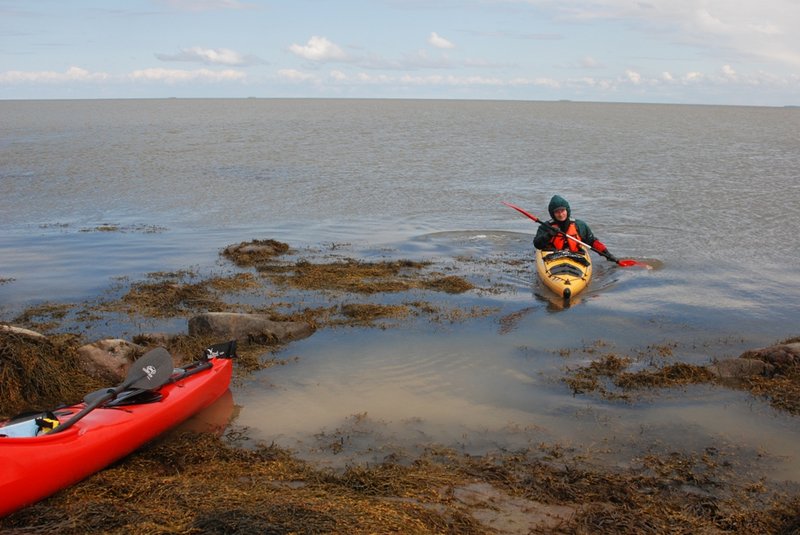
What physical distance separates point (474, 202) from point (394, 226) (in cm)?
507

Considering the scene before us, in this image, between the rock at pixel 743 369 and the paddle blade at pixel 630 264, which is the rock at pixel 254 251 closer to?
the paddle blade at pixel 630 264

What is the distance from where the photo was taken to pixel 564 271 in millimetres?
12602

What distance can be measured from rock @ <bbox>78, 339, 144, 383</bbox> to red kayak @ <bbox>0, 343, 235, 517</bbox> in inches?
44.3

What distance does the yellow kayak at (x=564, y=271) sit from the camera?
1226 cm

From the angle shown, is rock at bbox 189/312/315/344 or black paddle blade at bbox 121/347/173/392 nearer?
black paddle blade at bbox 121/347/173/392

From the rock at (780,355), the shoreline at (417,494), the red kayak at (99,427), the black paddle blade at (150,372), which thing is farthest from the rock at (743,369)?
the black paddle blade at (150,372)

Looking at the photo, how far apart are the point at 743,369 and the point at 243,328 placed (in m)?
6.40

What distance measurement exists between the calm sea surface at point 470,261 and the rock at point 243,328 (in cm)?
34

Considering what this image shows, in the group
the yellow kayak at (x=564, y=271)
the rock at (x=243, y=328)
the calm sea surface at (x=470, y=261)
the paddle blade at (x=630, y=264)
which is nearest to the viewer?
the calm sea surface at (x=470, y=261)

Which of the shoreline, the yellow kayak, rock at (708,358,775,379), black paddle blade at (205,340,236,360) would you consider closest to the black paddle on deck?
the shoreline

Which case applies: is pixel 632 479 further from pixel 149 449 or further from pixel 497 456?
pixel 149 449

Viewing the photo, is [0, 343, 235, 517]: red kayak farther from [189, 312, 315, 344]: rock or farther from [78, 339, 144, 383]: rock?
[189, 312, 315, 344]: rock

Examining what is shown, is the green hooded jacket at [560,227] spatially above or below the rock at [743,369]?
above

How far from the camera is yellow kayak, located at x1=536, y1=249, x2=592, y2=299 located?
12.3 metres
